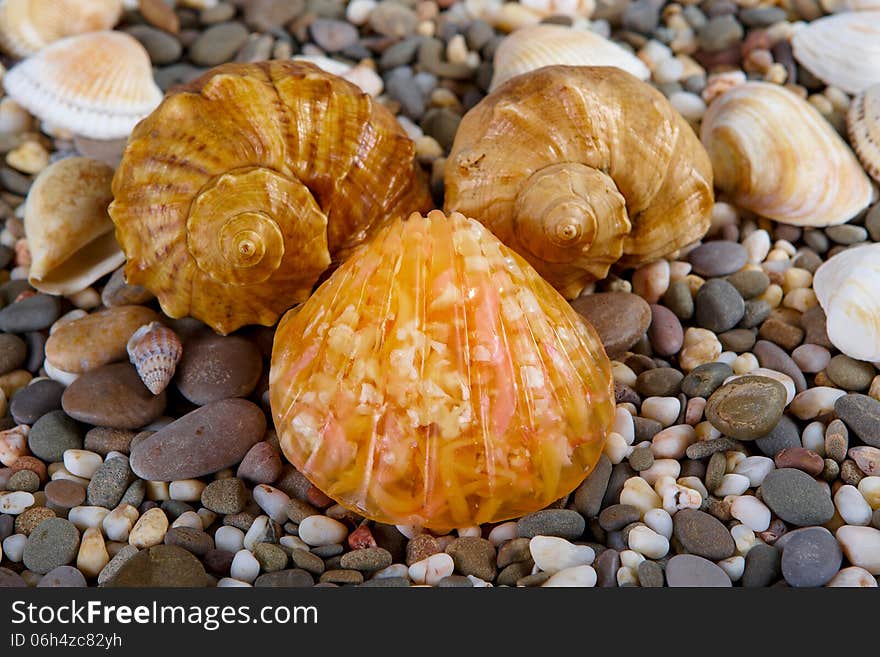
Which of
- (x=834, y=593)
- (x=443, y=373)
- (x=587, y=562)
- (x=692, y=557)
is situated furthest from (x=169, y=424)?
(x=834, y=593)

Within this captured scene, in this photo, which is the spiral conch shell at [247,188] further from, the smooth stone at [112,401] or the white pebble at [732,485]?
the white pebble at [732,485]

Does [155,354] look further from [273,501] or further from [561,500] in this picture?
[561,500]

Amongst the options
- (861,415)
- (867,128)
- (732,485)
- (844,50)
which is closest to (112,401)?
(732,485)

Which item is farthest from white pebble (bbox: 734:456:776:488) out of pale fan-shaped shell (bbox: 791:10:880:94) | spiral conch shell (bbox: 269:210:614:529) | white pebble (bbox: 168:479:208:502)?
pale fan-shaped shell (bbox: 791:10:880:94)

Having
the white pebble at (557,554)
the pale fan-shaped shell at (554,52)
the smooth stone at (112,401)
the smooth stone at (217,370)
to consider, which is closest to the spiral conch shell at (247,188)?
the smooth stone at (217,370)

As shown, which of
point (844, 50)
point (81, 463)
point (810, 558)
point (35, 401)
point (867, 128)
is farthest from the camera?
point (844, 50)

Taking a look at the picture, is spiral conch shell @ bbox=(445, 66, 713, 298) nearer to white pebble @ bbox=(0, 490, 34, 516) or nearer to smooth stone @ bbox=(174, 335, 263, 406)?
smooth stone @ bbox=(174, 335, 263, 406)
